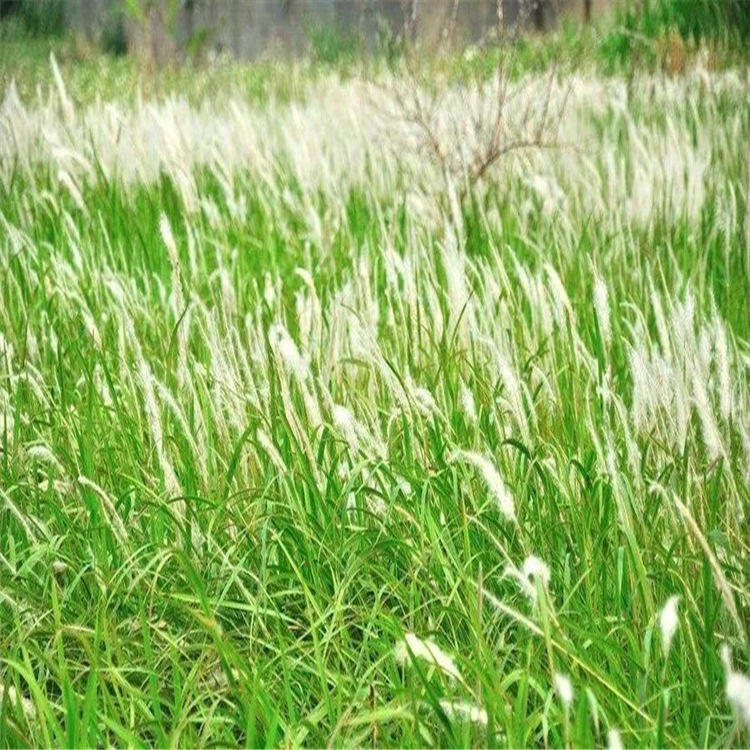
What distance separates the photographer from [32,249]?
233 cm

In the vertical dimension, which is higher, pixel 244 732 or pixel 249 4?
pixel 249 4

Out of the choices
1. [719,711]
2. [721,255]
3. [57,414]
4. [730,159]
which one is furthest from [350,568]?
[730,159]

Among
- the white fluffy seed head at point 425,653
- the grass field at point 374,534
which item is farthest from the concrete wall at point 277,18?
the white fluffy seed head at point 425,653

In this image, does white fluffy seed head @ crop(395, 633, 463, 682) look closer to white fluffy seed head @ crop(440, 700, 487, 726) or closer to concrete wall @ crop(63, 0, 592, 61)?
white fluffy seed head @ crop(440, 700, 487, 726)

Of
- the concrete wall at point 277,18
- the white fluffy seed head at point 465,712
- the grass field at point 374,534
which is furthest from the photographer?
the concrete wall at point 277,18

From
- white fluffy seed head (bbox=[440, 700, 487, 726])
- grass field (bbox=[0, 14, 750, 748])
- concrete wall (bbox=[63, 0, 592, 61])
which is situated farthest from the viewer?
concrete wall (bbox=[63, 0, 592, 61])

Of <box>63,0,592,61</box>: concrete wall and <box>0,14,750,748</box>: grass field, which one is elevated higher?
<box>63,0,592,61</box>: concrete wall

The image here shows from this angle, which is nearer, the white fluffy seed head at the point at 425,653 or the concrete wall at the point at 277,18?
the white fluffy seed head at the point at 425,653

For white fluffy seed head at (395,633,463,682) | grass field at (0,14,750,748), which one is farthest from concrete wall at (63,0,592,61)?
white fluffy seed head at (395,633,463,682)

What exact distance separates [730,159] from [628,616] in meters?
2.37

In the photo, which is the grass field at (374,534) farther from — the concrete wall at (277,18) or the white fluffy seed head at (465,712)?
the concrete wall at (277,18)

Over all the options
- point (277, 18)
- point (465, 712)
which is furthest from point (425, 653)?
point (277, 18)

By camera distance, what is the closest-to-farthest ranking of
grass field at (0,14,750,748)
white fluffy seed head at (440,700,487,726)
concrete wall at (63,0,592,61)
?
white fluffy seed head at (440,700,487,726) < grass field at (0,14,750,748) < concrete wall at (63,0,592,61)

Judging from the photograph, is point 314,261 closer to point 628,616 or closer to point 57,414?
point 57,414
